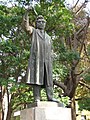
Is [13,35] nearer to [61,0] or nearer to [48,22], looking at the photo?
[48,22]

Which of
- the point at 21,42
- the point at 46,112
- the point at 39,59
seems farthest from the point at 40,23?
the point at 21,42

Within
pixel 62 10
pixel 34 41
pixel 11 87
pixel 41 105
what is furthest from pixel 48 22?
pixel 41 105

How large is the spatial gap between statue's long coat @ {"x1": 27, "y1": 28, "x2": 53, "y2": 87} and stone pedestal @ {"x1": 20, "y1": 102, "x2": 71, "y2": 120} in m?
0.53

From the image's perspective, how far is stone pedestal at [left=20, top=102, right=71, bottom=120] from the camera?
6.17 m

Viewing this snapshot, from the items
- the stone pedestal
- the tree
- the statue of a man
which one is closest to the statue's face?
the statue of a man

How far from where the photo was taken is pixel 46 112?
6.20m

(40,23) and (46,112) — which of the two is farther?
(40,23)

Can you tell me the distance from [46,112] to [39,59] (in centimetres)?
127

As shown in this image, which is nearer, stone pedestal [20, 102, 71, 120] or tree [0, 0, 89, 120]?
stone pedestal [20, 102, 71, 120]

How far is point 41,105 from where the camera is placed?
632cm

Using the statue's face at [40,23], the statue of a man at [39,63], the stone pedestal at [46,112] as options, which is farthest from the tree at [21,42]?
the stone pedestal at [46,112]

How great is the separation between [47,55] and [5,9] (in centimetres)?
777

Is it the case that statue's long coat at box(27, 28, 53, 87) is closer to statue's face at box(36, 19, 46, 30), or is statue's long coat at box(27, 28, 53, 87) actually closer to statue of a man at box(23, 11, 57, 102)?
statue of a man at box(23, 11, 57, 102)

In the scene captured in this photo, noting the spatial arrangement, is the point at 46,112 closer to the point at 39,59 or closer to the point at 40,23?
the point at 39,59
